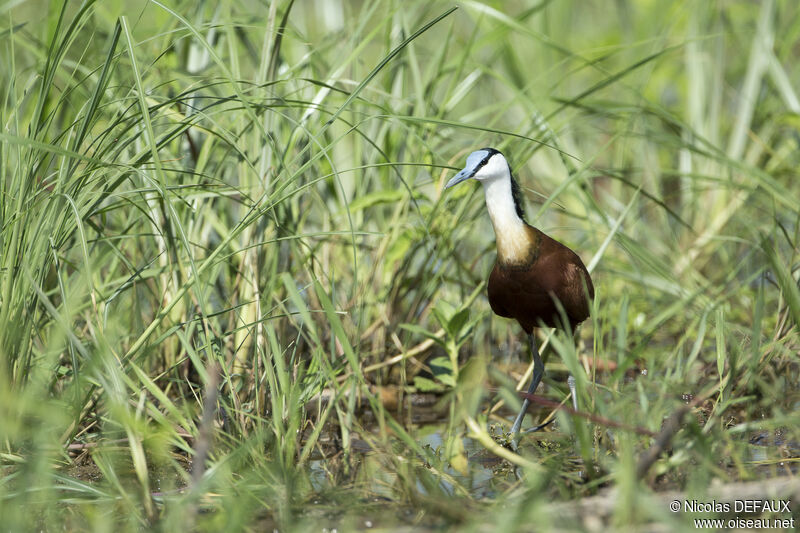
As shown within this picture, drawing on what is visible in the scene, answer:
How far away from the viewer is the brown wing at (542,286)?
126 inches

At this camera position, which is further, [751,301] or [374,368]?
[751,301]

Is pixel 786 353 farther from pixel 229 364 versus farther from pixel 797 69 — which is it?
pixel 797 69

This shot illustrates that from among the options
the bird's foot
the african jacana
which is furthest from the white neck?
the bird's foot

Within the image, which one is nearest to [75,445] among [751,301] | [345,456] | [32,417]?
[32,417]

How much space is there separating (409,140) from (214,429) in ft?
5.32

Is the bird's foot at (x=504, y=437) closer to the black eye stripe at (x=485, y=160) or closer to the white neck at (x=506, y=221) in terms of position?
the white neck at (x=506, y=221)

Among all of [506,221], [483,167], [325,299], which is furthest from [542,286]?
[325,299]

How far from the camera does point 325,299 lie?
7.62 feet

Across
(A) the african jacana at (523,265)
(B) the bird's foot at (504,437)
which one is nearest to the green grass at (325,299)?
(B) the bird's foot at (504,437)

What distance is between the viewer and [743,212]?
4.54 meters

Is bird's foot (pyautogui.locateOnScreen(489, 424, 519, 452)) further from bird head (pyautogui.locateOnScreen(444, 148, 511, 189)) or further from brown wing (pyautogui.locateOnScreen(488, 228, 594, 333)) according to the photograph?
bird head (pyautogui.locateOnScreen(444, 148, 511, 189))

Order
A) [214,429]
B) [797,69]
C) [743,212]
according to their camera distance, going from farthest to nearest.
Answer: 1. [797,69]
2. [743,212]
3. [214,429]

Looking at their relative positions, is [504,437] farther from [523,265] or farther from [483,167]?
[483,167]

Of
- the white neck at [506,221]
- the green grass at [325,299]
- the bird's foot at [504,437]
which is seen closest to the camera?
the green grass at [325,299]
